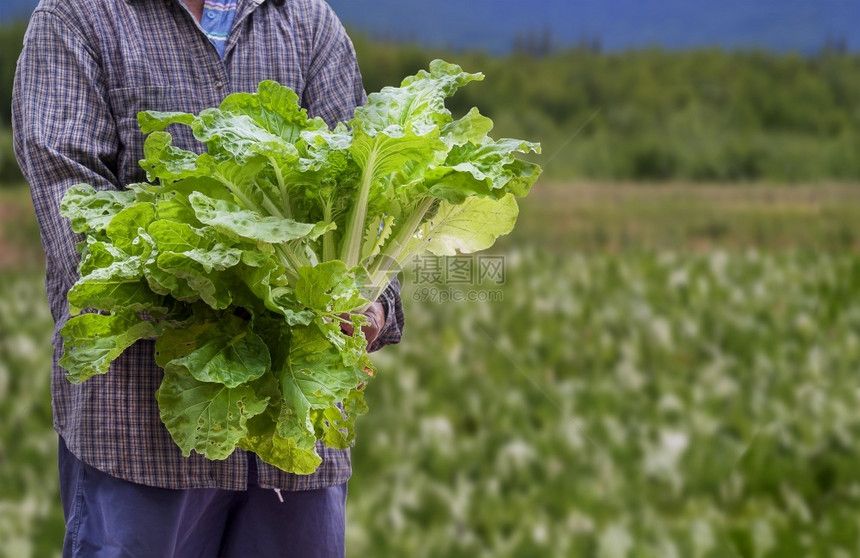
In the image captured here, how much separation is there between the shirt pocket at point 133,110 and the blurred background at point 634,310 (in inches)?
40.9

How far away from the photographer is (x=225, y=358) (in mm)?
710

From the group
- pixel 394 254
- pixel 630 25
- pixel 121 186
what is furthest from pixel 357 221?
pixel 630 25

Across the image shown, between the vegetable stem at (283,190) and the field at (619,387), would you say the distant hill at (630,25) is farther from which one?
the vegetable stem at (283,190)

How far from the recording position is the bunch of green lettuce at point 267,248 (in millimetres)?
699

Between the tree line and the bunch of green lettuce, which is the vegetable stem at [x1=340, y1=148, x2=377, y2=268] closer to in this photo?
the bunch of green lettuce

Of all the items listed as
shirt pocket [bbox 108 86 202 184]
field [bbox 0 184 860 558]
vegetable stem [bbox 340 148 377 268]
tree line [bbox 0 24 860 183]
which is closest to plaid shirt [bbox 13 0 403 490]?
shirt pocket [bbox 108 86 202 184]

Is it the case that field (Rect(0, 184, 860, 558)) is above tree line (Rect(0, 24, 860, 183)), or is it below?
below

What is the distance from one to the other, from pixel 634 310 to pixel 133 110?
146cm

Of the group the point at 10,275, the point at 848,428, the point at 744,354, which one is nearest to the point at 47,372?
the point at 10,275

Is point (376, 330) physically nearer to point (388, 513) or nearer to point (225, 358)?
point (225, 358)

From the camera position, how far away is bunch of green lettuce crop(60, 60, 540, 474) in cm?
70

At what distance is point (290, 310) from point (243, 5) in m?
0.39

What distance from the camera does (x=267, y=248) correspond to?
0.72m

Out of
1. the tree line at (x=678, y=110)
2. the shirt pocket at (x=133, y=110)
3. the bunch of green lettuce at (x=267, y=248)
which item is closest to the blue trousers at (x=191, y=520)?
the bunch of green lettuce at (x=267, y=248)
